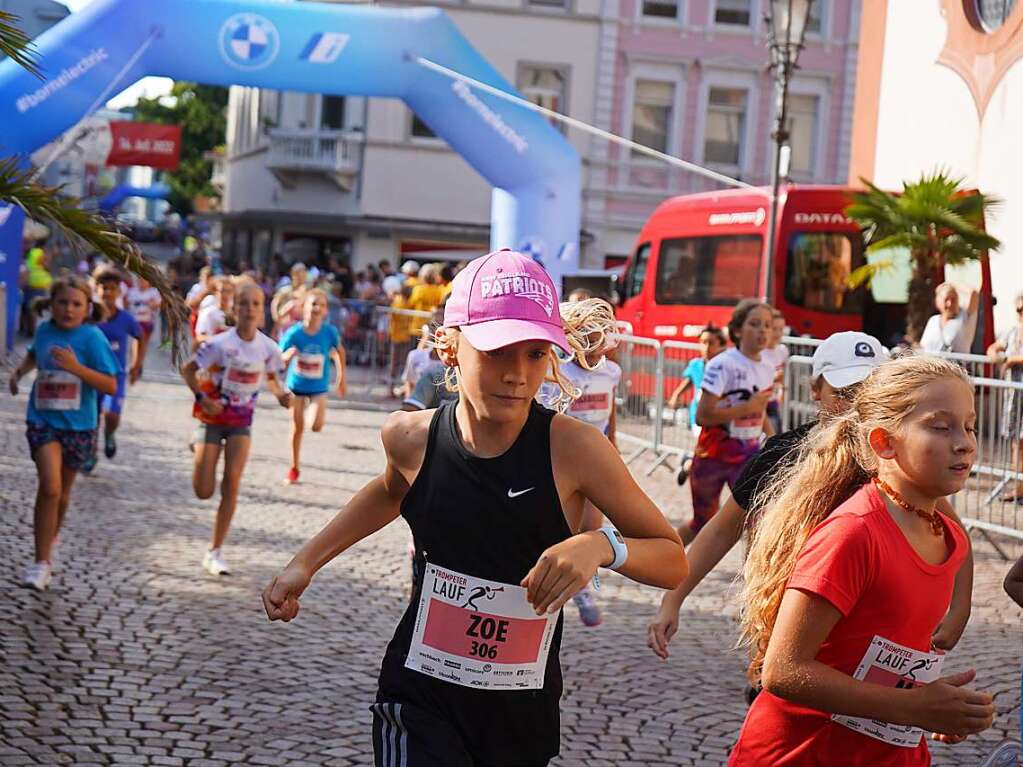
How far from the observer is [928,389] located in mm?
3197

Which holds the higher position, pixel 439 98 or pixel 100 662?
pixel 439 98

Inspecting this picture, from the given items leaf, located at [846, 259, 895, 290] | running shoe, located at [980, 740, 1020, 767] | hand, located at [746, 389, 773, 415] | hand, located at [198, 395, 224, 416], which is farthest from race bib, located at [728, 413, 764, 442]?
leaf, located at [846, 259, 895, 290]

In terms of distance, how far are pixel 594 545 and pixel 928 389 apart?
803mm

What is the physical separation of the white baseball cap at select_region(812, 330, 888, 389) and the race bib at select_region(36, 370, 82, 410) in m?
4.77

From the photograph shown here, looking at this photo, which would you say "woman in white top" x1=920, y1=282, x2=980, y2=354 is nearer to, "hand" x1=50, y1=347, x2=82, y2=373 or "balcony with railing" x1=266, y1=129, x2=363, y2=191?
A: "hand" x1=50, y1=347, x2=82, y2=373

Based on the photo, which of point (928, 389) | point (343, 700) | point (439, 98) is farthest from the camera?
point (439, 98)

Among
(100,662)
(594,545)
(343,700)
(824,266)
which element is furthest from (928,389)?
(824,266)

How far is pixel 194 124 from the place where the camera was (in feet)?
203

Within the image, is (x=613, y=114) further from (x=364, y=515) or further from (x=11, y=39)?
(x=364, y=515)

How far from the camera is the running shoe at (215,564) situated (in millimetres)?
8797

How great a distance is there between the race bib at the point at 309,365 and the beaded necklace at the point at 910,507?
10200mm

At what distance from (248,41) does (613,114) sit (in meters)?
21.2

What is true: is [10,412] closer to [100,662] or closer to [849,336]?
[100,662]

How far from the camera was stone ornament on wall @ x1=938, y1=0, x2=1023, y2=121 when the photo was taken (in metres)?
17.8
